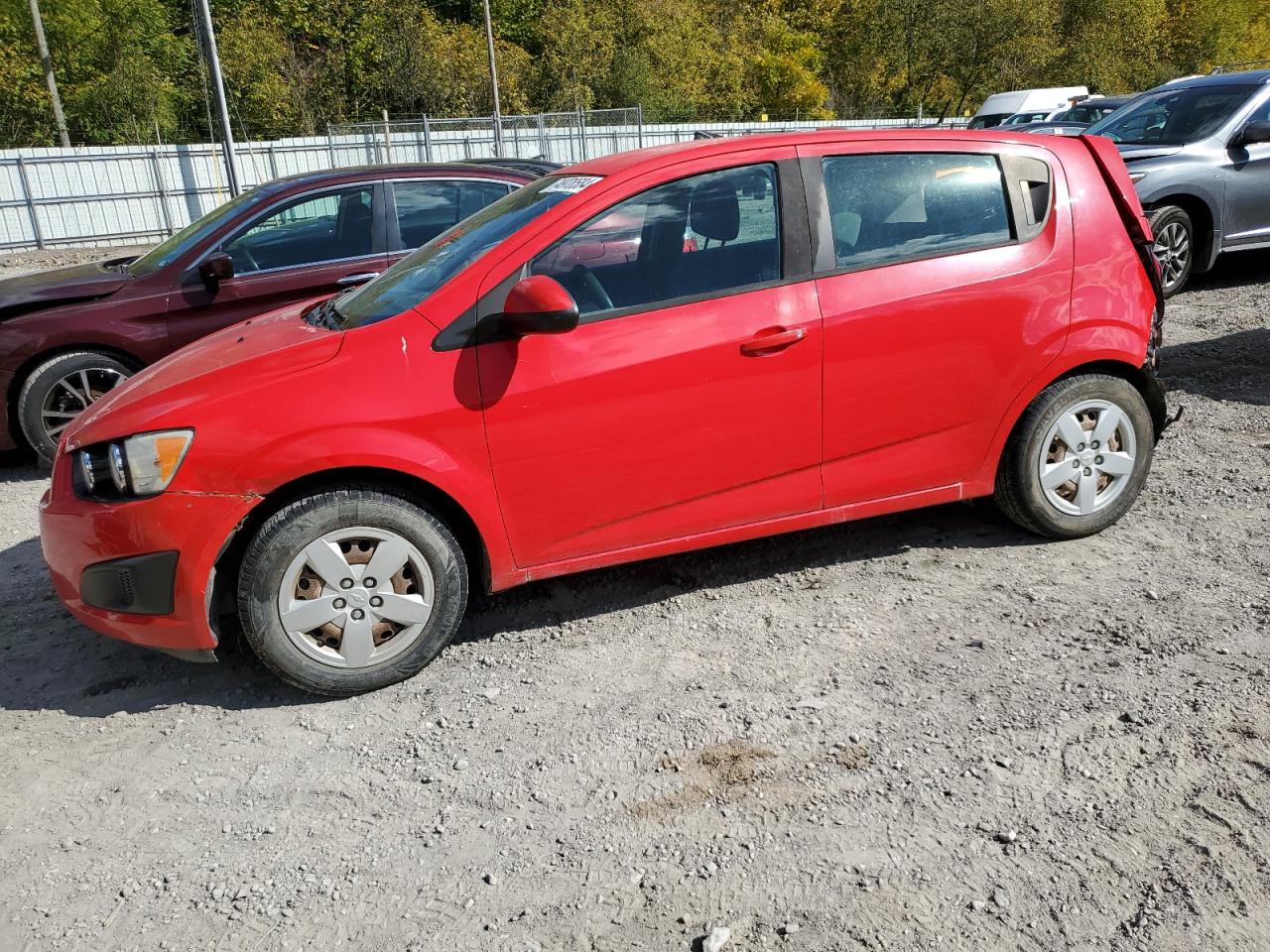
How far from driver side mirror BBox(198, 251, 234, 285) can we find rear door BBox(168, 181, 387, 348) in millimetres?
58

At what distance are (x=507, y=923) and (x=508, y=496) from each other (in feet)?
4.89

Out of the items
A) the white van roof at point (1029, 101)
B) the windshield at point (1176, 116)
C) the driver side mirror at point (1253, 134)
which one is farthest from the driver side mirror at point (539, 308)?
the white van roof at point (1029, 101)

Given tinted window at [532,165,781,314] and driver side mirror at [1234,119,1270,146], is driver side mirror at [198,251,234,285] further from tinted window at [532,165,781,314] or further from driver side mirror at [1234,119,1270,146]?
driver side mirror at [1234,119,1270,146]


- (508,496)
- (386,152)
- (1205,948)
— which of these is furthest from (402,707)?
(386,152)

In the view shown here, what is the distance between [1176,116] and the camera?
9.82m

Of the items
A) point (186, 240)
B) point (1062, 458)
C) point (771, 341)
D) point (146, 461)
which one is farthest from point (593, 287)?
point (186, 240)

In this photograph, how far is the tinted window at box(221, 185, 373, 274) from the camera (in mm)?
6746

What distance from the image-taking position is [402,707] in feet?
11.7

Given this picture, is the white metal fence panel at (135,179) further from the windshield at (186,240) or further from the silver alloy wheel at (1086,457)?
the silver alloy wheel at (1086,457)

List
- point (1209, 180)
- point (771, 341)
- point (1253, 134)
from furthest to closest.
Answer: point (1253, 134) → point (1209, 180) → point (771, 341)

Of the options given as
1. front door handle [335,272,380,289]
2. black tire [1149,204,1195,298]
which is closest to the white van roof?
black tire [1149,204,1195,298]

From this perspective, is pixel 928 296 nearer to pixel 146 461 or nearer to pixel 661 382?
pixel 661 382

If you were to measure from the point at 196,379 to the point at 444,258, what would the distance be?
1.02 meters

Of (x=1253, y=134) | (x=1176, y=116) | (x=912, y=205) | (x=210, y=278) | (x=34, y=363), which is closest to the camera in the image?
(x=912, y=205)
